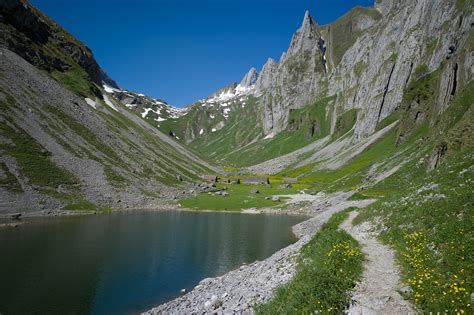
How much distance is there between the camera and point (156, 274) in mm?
38688

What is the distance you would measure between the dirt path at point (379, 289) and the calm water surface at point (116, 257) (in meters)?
21.2

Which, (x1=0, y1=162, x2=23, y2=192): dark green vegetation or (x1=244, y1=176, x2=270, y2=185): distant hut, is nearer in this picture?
(x1=0, y1=162, x2=23, y2=192): dark green vegetation

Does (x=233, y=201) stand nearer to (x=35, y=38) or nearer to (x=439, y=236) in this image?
(x=439, y=236)

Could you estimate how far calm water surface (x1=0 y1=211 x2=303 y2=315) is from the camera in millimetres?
30828

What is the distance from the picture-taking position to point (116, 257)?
A: 1743 inches

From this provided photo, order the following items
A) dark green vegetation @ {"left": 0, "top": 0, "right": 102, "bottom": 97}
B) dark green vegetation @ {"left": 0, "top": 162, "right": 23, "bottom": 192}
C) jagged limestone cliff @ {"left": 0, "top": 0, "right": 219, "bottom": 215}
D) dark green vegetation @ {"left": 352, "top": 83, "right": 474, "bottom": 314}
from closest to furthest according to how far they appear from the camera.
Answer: dark green vegetation @ {"left": 352, "top": 83, "right": 474, "bottom": 314} < dark green vegetation @ {"left": 0, "top": 162, "right": 23, "bottom": 192} < jagged limestone cliff @ {"left": 0, "top": 0, "right": 219, "bottom": 215} < dark green vegetation @ {"left": 0, "top": 0, "right": 102, "bottom": 97}

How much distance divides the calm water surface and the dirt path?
836 inches

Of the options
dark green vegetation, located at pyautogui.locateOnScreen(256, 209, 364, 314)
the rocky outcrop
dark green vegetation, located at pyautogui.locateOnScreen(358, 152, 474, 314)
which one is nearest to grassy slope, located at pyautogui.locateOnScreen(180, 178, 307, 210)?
dark green vegetation, located at pyautogui.locateOnScreen(358, 152, 474, 314)

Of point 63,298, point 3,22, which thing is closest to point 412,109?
point 63,298

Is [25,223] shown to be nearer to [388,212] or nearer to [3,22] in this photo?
[388,212]

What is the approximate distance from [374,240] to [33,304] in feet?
101

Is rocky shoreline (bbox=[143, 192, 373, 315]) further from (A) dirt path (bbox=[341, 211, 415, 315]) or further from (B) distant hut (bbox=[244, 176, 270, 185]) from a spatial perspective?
(B) distant hut (bbox=[244, 176, 270, 185])

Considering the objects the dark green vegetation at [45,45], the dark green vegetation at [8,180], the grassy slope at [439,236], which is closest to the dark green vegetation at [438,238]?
the grassy slope at [439,236]

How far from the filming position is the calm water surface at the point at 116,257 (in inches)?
1214
